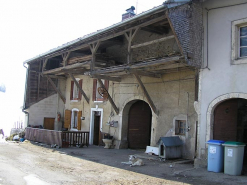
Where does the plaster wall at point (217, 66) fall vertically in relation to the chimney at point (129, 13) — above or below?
below

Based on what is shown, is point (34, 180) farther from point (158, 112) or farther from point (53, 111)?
point (53, 111)

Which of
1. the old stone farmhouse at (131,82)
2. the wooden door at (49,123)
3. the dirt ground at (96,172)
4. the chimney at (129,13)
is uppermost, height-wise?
the chimney at (129,13)

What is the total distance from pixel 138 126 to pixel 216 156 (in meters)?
6.93

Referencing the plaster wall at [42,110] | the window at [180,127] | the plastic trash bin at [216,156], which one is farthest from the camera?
the plaster wall at [42,110]

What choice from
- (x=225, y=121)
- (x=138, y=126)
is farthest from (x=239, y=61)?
(x=138, y=126)

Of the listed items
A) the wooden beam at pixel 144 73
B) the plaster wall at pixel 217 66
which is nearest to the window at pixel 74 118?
the wooden beam at pixel 144 73

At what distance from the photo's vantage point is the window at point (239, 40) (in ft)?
29.3

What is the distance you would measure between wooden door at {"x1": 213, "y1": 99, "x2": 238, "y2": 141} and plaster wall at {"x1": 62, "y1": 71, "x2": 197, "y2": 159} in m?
1.62

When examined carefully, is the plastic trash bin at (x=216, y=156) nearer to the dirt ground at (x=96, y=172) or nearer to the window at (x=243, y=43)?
the dirt ground at (x=96, y=172)

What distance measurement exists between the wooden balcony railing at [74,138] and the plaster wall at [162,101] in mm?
1185

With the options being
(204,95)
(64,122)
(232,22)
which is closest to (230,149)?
(204,95)

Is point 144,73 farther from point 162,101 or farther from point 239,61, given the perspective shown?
point 239,61

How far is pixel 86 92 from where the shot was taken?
58.5ft

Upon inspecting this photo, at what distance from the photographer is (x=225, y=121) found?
9.59 meters
